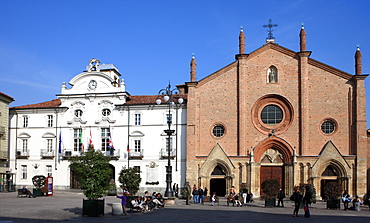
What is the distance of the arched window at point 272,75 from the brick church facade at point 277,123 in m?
0.10

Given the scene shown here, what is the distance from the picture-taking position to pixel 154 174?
42.6 metres

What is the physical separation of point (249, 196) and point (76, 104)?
72.6ft

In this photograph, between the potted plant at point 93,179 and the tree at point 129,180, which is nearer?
the potted plant at point 93,179

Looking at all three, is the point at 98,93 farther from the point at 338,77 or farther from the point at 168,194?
the point at 338,77

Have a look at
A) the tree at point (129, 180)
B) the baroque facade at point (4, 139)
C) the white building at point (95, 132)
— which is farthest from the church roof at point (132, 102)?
the tree at point (129, 180)

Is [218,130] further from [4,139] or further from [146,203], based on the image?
[4,139]

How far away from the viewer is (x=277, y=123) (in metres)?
39.8

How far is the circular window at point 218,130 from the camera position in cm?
4038

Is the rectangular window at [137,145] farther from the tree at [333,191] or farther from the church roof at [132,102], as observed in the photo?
the tree at [333,191]

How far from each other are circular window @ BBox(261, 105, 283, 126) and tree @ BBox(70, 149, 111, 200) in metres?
22.1

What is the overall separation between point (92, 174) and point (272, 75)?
79.1ft

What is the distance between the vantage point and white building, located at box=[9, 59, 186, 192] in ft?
140

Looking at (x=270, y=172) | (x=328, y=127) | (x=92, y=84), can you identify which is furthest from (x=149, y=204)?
(x=92, y=84)

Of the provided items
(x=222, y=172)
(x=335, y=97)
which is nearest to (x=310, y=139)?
(x=335, y=97)
